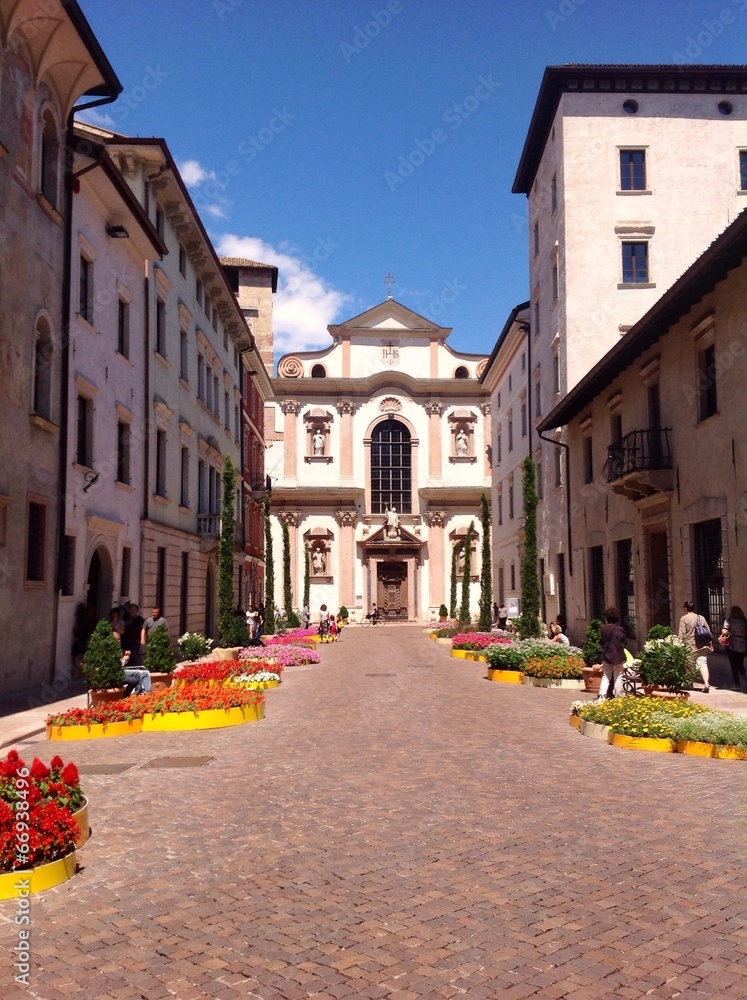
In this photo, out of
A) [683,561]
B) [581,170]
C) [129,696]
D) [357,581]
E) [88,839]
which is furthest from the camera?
[357,581]

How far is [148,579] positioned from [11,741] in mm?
13532

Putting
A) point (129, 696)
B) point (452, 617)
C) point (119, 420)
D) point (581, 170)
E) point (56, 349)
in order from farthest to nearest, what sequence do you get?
point (452, 617) → point (581, 170) → point (119, 420) → point (56, 349) → point (129, 696)

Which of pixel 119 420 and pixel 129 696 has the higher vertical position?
pixel 119 420

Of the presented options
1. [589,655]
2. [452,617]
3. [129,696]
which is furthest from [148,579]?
[452,617]

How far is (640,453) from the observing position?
77.3ft

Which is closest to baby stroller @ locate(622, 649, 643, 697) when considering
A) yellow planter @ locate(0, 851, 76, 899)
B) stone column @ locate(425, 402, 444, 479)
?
yellow planter @ locate(0, 851, 76, 899)

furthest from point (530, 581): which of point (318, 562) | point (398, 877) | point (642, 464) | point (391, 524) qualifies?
point (318, 562)

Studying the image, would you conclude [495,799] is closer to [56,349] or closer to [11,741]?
[11,741]

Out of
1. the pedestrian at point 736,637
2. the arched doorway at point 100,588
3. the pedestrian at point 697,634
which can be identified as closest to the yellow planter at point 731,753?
the pedestrian at point 736,637

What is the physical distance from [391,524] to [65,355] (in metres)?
42.1

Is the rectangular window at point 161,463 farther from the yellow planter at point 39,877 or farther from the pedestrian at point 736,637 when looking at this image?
the yellow planter at point 39,877

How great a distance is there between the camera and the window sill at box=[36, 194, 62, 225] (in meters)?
18.1

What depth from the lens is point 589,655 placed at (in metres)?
19.6

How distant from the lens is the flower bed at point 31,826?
6.21 m
